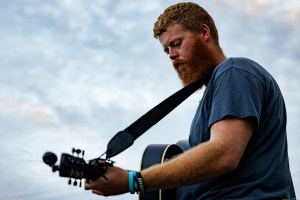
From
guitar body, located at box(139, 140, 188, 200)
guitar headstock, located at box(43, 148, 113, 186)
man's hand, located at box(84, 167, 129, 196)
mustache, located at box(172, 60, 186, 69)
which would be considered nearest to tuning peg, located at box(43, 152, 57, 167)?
guitar headstock, located at box(43, 148, 113, 186)

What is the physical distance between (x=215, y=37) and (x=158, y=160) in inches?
54.3

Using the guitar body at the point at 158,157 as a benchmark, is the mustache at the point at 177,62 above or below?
above

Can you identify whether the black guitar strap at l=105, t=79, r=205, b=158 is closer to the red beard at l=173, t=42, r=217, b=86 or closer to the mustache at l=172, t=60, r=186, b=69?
the red beard at l=173, t=42, r=217, b=86

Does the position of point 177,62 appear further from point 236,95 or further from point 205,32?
point 236,95

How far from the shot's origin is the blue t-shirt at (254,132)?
373cm

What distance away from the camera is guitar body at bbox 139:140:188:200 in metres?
4.80

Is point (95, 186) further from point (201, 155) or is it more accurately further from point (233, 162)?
point (233, 162)

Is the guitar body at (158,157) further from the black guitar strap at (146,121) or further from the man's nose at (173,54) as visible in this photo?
the man's nose at (173,54)

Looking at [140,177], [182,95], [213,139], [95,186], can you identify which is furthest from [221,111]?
[182,95]

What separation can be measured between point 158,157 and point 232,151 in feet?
5.34


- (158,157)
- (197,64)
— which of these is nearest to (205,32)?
(197,64)

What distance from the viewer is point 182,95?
5.08m

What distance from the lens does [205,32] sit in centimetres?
495

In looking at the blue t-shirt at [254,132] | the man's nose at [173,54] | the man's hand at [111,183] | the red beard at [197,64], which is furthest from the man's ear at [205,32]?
the man's hand at [111,183]
